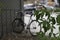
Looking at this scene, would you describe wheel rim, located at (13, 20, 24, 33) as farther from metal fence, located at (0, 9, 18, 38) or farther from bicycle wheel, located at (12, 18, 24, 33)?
metal fence, located at (0, 9, 18, 38)

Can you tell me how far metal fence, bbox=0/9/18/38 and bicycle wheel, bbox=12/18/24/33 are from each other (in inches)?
8.9

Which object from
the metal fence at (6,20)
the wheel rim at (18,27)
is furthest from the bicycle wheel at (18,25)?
the metal fence at (6,20)

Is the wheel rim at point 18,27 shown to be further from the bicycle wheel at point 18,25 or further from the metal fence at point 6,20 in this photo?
the metal fence at point 6,20

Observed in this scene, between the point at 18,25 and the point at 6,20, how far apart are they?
614 millimetres

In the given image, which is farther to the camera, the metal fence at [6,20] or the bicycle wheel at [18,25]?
the bicycle wheel at [18,25]

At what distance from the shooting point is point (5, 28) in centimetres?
823

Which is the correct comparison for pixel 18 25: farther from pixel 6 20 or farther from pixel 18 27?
pixel 6 20

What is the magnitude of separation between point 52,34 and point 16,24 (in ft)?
19.0

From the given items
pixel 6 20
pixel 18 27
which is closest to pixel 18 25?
pixel 18 27

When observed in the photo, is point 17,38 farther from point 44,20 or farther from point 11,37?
point 44,20

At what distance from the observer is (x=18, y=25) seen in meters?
8.61

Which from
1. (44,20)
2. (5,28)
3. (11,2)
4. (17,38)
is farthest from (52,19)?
Result: (11,2)

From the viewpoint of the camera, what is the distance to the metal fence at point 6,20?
792 cm

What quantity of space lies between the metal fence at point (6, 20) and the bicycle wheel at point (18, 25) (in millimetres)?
226
